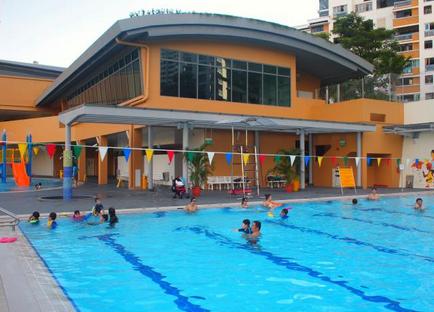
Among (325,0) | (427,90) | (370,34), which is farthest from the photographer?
(325,0)

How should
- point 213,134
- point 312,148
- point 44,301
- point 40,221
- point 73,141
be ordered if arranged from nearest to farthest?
point 44,301 → point 40,221 → point 213,134 → point 312,148 → point 73,141

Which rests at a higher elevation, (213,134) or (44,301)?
(213,134)

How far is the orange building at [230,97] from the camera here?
23.7m

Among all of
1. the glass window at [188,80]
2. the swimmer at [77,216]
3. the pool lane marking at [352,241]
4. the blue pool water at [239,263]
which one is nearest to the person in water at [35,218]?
the blue pool water at [239,263]

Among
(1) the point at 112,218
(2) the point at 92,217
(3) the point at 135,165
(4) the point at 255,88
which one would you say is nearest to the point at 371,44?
(4) the point at 255,88

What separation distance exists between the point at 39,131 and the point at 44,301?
35639mm

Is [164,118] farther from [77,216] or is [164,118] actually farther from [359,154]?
[359,154]

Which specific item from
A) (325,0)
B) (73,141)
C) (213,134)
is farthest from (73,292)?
(325,0)

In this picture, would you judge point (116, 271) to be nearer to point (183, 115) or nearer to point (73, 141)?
point (183, 115)

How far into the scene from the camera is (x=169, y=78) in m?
24.8

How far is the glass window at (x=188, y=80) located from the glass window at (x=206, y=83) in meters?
0.36

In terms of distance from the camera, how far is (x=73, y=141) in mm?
36594

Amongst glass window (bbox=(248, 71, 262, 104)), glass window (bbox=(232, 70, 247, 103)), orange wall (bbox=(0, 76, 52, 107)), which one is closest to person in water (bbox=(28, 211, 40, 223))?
glass window (bbox=(232, 70, 247, 103))

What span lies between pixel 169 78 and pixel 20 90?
24.3 m
